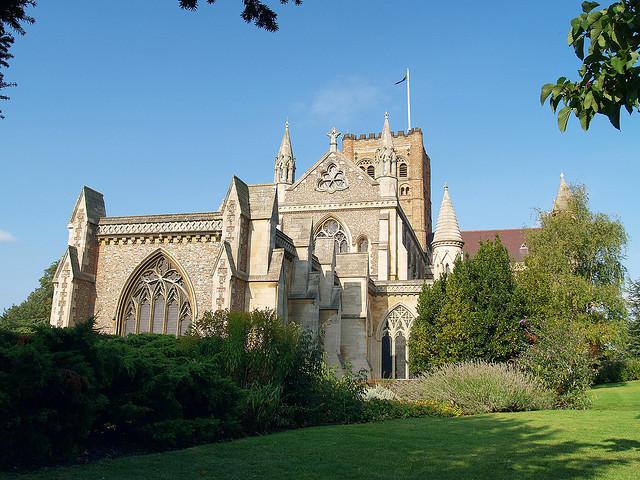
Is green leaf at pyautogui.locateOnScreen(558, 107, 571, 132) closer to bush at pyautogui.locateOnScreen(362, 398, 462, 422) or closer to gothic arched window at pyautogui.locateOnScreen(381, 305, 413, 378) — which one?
bush at pyautogui.locateOnScreen(362, 398, 462, 422)

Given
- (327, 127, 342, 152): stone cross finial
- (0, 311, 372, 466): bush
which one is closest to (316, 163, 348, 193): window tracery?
(327, 127, 342, 152): stone cross finial

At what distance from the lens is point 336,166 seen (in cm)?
3916

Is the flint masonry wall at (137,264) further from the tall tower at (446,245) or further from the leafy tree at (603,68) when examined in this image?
the tall tower at (446,245)

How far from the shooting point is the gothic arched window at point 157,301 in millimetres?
19906

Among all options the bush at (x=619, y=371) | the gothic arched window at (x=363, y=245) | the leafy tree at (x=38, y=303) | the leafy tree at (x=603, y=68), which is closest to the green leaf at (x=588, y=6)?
the leafy tree at (x=603, y=68)

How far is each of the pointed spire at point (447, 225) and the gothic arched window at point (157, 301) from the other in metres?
19.6

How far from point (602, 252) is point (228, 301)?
24664mm

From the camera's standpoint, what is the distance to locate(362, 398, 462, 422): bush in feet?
47.2

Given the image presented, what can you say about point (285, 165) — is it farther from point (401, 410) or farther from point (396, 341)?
point (401, 410)

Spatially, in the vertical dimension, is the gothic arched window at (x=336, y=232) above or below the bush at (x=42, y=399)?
above

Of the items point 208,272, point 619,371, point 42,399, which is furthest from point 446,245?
point 42,399

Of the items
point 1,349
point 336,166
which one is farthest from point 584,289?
point 1,349

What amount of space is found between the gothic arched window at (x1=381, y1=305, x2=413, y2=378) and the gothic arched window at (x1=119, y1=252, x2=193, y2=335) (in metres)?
13.1

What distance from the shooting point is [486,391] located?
16.1 m
